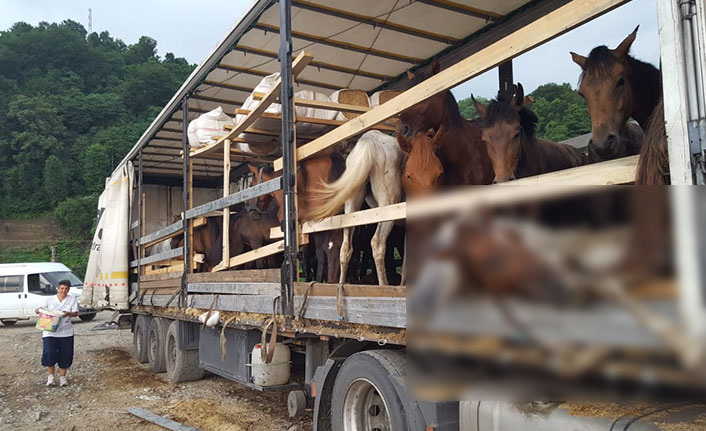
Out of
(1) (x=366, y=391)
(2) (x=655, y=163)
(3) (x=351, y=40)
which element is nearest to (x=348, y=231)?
(1) (x=366, y=391)

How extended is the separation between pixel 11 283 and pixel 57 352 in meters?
10.4

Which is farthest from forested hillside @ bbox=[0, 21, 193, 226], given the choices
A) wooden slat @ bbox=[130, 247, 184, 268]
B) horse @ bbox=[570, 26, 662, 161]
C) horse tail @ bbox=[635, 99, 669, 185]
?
horse tail @ bbox=[635, 99, 669, 185]

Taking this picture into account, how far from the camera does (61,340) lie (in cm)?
792

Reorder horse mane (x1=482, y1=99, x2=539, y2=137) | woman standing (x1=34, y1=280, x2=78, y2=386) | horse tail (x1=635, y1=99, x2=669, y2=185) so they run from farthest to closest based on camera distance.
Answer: woman standing (x1=34, y1=280, x2=78, y2=386)
horse mane (x1=482, y1=99, x2=539, y2=137)
horse tail (x1=635, y1=99, x2=669, y2=185)

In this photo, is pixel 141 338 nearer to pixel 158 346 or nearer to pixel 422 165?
A: pixel 158 346

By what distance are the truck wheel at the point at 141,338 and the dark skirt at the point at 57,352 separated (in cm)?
151

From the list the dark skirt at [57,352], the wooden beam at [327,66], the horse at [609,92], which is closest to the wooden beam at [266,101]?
the wooden beam at [327,66]

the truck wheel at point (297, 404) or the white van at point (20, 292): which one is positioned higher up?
the white van at point (20, 292)

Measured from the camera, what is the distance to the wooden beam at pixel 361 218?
3377mm

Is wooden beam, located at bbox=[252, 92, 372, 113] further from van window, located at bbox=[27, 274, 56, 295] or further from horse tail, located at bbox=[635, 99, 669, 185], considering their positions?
van window, located at bbox=[27, 274, 56, 295]

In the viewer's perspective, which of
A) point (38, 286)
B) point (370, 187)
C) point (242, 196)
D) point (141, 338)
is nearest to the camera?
point (370, 187)

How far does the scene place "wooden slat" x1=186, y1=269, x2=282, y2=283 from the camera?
449 centimetres

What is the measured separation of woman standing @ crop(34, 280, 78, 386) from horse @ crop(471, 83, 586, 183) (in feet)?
23.2

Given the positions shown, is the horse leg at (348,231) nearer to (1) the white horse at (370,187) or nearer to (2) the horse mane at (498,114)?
(1) the white horse at (370,187)
